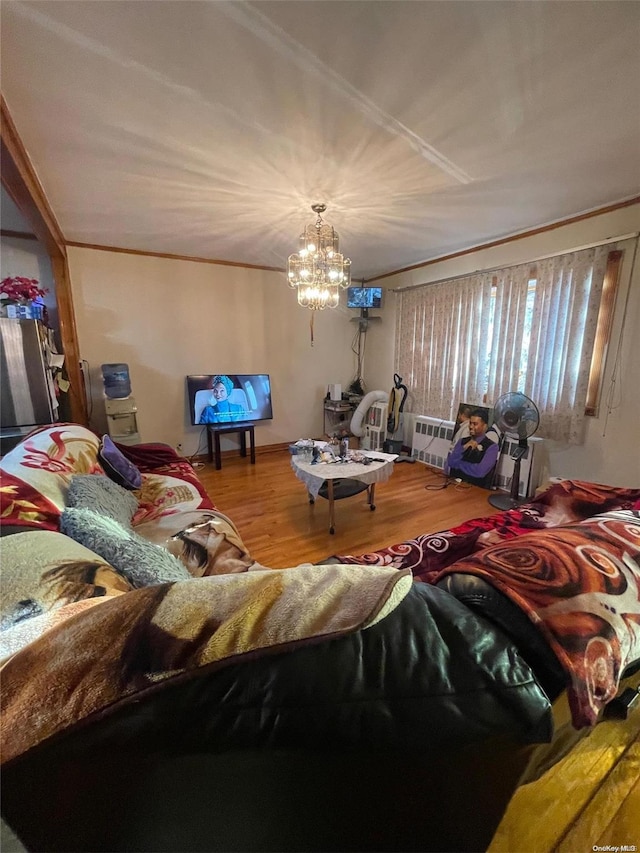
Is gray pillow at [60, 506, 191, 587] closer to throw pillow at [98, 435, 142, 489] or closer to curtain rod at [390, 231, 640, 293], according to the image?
throw pillow at [98, 435, 142, 489]

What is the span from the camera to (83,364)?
3.53m

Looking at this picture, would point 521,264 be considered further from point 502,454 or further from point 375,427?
point 375,427

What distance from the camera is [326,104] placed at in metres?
1.47

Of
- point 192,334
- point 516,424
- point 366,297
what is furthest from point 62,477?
point 366,297

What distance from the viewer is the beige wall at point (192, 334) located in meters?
3.58

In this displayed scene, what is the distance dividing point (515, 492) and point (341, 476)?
1718 millimetres

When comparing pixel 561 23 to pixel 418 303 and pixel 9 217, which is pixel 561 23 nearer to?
pixel 418 303

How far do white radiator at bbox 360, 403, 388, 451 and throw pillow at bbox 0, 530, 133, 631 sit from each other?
12.5ft

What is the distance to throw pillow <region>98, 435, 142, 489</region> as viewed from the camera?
2084 millimetres

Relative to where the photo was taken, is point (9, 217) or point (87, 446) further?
point (9, 217)

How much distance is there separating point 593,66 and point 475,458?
2777 millimetres

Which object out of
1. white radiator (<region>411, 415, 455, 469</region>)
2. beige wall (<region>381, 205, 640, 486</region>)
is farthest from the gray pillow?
white radiator (<region>411, 415, 455, 469</region>)

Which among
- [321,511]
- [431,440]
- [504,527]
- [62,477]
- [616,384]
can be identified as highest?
[616,384]

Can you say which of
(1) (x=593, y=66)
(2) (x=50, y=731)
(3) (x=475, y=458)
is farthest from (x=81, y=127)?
(3) (x=475, y=458)
